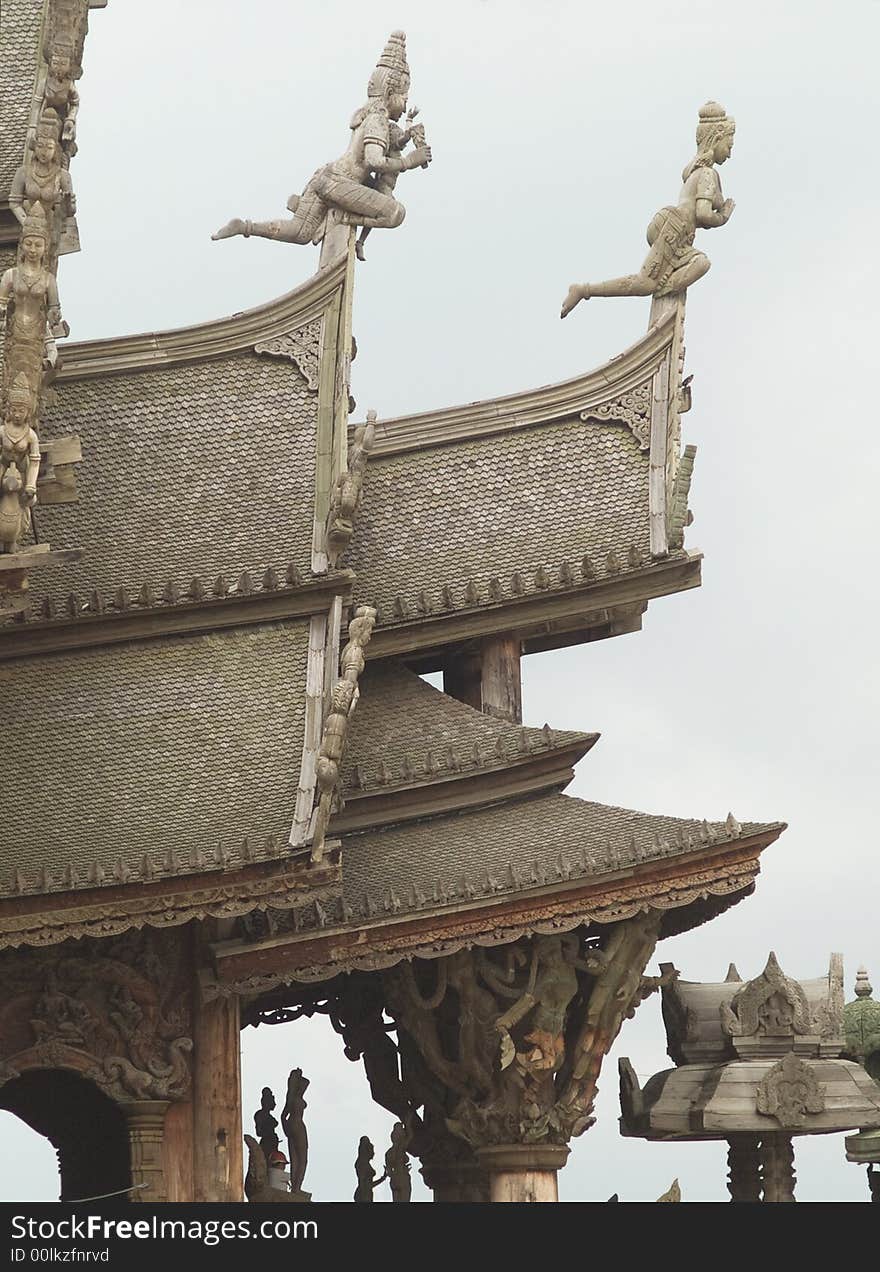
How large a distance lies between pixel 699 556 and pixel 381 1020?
3.76 metres

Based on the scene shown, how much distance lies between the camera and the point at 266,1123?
21.2 m

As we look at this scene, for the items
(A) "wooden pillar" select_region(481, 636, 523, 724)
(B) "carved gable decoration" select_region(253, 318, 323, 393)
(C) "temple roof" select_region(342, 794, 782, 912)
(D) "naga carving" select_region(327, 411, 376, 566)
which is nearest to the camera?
(C) "temple roof" select_region(342, 794, 782, 912)

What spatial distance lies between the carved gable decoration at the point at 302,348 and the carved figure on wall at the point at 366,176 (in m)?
0.73

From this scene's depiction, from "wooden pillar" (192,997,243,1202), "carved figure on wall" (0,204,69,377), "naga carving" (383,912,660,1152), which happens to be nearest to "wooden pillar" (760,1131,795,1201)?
"naga carving" (383,912,660,1152)

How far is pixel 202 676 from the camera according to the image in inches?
793

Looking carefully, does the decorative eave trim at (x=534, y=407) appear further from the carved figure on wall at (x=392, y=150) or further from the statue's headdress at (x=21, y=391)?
the statue's headdress at (x=21, y=391)

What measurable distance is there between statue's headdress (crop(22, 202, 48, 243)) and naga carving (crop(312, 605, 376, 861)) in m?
3.34

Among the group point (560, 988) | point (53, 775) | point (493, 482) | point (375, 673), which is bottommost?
point (560, 988)

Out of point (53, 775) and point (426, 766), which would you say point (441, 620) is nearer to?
point (426, 766)

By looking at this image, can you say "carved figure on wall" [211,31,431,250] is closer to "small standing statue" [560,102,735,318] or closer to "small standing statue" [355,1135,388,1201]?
"small standing statue" [560,102,735,318]

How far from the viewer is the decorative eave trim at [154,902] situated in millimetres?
18031

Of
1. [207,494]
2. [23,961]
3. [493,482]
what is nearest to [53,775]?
[23,961]

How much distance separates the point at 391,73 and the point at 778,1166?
310 inches

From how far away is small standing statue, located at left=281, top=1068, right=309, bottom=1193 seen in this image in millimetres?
20969
